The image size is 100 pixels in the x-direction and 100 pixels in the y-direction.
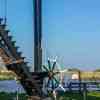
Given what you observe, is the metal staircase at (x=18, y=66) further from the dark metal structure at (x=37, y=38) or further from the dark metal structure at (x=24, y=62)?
the dark metal structure at (x=37, y=38)

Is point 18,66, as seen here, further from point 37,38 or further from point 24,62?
point 37,38

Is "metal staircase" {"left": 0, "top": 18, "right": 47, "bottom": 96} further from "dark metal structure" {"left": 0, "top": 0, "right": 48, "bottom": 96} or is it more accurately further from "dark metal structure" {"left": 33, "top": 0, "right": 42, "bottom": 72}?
"dark metal structure" {"left": 33, "top": 0, "right": 42, "bottom": 72}

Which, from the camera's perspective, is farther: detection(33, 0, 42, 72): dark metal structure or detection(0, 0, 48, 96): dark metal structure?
detection(33, 0, 42, 72): dark metal structure

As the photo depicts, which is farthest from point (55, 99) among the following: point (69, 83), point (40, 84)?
point (69, 83)

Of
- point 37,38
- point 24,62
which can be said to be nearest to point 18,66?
point 24,62

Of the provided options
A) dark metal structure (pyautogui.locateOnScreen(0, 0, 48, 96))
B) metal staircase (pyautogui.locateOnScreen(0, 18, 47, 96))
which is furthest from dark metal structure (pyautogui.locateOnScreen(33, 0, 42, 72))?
metal staircase (pyautogui.locateOnScreen(0, 18, 47, 96))

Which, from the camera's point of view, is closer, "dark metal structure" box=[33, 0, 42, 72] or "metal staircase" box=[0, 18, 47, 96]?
"metal staircase" box=[0, 18, 47, 96]

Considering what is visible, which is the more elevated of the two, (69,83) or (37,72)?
(37,72)

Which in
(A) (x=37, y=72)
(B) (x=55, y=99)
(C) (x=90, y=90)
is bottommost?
(C) (x=90, y=90)

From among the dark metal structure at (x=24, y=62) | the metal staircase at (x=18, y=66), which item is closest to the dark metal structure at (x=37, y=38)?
the dark metal structure at (x=24, y=62)

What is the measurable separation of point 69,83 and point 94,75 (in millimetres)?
5326

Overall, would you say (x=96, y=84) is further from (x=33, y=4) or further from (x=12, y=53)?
(x=12, y=53)

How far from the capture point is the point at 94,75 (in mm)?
35969

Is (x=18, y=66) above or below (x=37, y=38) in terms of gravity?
below
